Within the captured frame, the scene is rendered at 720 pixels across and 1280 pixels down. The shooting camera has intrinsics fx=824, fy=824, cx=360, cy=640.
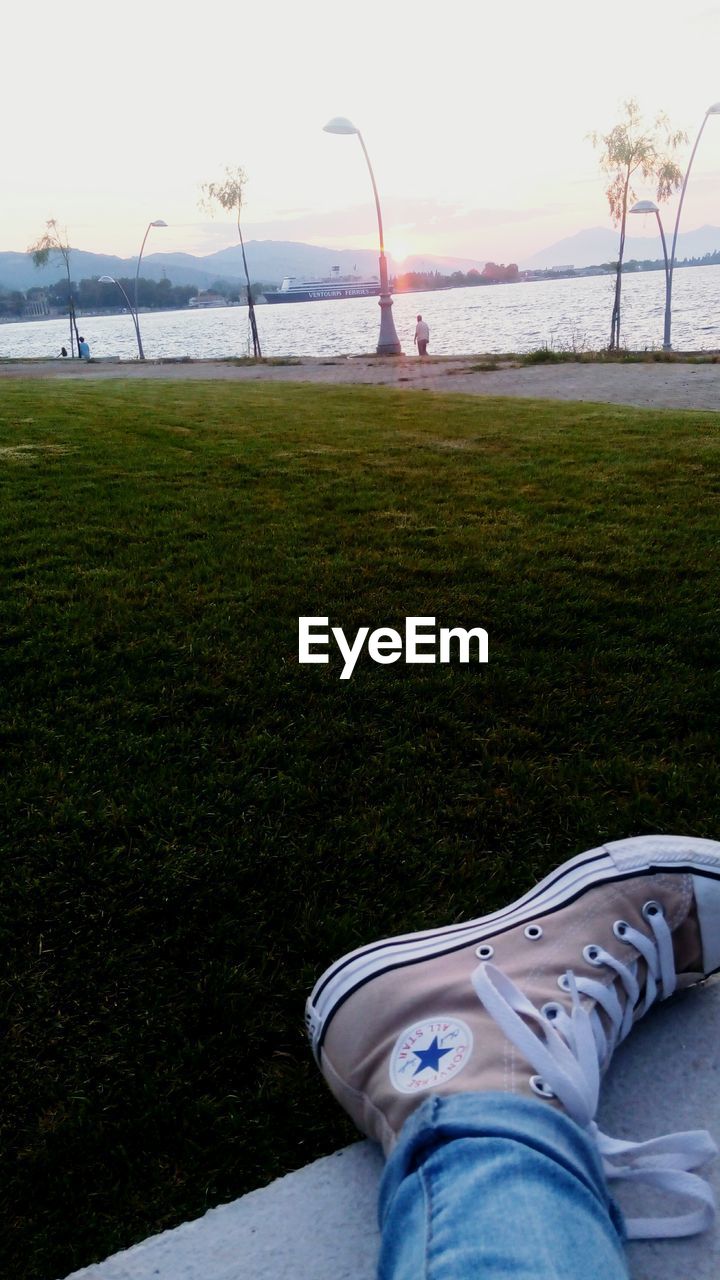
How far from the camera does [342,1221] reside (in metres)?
1.25

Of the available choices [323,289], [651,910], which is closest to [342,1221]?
[651,910]

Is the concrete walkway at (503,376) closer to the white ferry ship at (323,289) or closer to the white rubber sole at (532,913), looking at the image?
the white rubber sole at (532,913)

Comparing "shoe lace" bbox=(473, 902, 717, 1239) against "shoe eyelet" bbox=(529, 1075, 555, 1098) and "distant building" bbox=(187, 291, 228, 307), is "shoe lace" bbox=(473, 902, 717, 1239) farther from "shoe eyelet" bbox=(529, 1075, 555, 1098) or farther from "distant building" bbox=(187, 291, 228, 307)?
"distant building" bbox=(187, 291, 228, 307)

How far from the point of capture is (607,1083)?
1.43 metres

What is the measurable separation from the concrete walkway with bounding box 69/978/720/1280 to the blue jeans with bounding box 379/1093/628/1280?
15cm

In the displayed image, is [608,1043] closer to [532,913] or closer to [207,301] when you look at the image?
[532,913]

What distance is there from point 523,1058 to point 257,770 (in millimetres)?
1254

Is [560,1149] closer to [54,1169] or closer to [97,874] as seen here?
[54,1169]

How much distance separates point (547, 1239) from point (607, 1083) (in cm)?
48

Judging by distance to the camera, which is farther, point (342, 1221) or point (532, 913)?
point (532, 913)

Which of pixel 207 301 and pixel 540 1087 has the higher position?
pixel 207 301

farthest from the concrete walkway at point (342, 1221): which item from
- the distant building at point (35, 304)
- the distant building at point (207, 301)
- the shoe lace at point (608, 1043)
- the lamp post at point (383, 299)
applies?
the distant building at point (35, 304)

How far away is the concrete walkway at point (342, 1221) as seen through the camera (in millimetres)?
1184

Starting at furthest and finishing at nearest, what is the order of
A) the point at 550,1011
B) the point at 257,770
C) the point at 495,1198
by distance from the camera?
the point at 257,770, the point at 550,1011, the point at 495,1198
